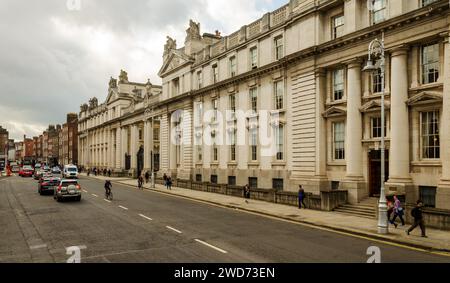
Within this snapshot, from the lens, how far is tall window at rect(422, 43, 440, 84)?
854 inches

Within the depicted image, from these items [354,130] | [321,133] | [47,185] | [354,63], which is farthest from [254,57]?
[47,185]

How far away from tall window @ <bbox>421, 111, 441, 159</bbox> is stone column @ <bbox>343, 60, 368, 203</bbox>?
435 centimetres

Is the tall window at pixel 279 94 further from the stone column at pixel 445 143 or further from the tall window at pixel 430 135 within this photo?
the stone column at pixel 445 143

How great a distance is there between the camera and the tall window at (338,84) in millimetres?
27891

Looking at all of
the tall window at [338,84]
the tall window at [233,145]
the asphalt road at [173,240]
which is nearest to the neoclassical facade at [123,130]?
the tall window at [233,145]

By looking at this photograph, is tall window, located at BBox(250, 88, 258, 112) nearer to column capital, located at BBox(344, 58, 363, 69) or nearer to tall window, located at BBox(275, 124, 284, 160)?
tall window, located at BBox(275, 124, 284, 160)

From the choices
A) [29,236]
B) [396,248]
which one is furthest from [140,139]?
[396,248]

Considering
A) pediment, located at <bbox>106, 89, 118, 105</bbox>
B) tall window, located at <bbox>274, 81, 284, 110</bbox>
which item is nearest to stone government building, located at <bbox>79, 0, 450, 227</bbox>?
tall window, located at <bbox>274, 81, 284, 110</bbox>

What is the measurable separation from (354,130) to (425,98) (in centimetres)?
524

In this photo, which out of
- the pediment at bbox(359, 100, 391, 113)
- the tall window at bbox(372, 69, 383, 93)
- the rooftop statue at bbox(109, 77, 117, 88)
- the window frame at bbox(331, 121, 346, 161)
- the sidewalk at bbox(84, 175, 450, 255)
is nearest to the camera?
the sidewalk at bbox(84, 175, 450, 255)

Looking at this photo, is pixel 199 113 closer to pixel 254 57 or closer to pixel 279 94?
pixel 254 57

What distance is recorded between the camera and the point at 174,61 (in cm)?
5366

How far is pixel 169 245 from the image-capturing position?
1409cm
